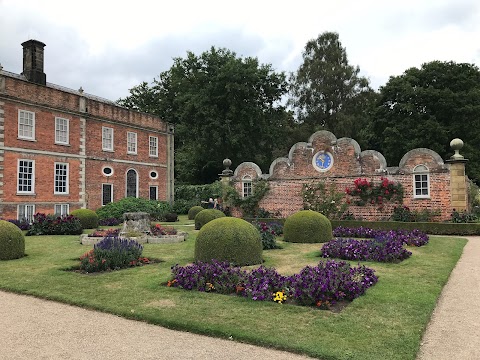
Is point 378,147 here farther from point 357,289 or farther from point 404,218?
point 357,289

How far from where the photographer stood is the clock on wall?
864 inches

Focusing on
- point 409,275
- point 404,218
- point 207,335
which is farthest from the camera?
point 404,218

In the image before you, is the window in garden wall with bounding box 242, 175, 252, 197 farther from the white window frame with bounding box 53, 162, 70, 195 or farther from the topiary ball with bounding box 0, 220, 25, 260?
the topiary ball with bounding box 0, 220, 25, 260

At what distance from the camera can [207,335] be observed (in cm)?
485

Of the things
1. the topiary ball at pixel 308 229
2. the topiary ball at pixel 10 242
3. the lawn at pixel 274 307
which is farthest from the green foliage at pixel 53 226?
the topiary ball at pixel 308 229

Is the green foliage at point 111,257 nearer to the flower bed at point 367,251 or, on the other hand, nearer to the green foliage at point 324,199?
the flower bed at point 367,251

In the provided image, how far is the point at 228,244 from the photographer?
8.99 m

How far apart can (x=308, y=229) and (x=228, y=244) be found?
18.6ft

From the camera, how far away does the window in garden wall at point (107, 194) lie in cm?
2786

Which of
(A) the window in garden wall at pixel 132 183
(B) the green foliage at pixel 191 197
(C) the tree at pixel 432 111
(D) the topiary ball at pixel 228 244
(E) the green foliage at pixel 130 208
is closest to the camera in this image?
(D) the topiary ball at pixel 228 244

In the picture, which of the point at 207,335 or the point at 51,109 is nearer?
the point at 207,335

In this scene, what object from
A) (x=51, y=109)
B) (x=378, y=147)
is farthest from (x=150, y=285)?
(x=378, y=147)

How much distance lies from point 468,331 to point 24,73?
30632 millimetres

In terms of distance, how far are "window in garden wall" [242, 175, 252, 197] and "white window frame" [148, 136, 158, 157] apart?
10.5 metres
